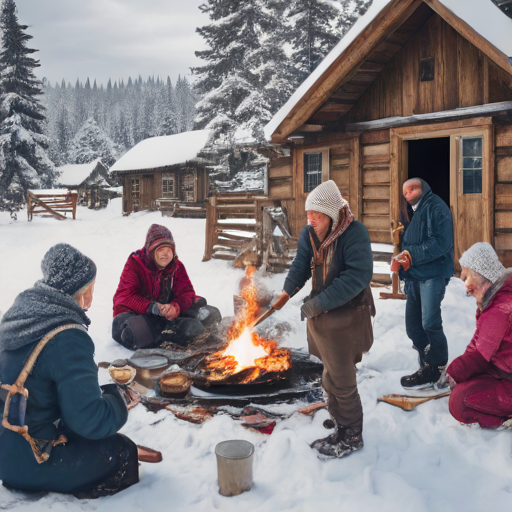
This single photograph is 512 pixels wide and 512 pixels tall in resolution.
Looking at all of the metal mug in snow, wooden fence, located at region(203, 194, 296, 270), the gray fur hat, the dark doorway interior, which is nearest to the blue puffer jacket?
the metal mug in snow

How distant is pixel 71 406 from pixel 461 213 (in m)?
7.91

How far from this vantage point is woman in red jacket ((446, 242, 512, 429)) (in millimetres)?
3650

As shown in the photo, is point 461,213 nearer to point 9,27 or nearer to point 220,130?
point 220,130

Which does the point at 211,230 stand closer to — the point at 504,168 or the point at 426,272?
the point at 504,168

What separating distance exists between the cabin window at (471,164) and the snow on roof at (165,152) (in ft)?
67.1

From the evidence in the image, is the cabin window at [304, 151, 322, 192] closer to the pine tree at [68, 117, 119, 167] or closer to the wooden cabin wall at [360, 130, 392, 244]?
the wooden cabin wall at [360, 130, 392, 244]

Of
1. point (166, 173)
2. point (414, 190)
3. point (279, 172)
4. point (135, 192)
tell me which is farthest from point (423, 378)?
point (135, 192)

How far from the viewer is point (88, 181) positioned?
47.8 meters

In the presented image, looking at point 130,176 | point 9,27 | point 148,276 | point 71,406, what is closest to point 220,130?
point 130,176

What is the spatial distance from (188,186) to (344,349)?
26.6 m

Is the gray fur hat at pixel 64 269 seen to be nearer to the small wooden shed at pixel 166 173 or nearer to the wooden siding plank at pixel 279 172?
the wooden siding plank at pixel 279 172

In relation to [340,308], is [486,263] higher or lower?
higher

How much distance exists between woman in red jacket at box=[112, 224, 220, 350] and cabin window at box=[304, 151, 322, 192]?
5.00m

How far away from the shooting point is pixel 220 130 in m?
24.8
